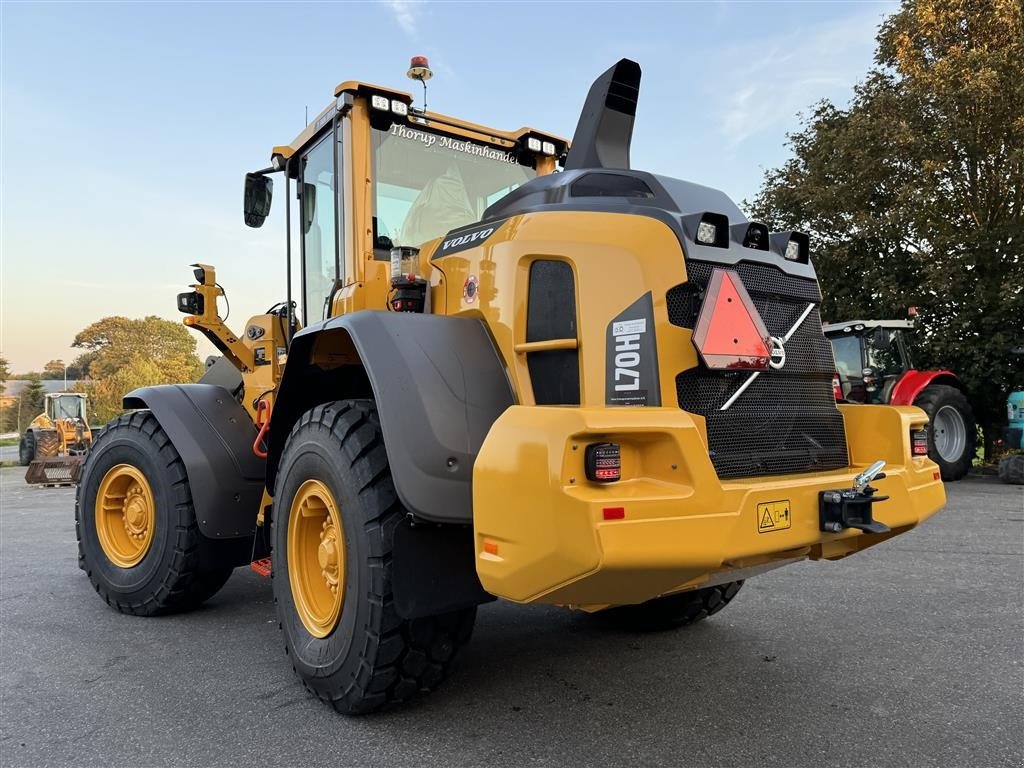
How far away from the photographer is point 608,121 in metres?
3.38

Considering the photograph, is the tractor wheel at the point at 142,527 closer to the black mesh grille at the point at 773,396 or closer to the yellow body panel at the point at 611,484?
the yellow body panel at the point at 611,484

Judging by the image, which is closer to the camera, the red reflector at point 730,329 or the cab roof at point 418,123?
the red reflector at point 730,329

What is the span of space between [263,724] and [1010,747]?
2735 millimetres

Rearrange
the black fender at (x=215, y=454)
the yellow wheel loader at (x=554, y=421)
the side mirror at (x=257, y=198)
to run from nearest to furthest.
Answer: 1. the yellow wheel loader at (x=554, y=421)
2. the black fender at (x=215, y=454)
3. the side mirror at (x=257, y=198)

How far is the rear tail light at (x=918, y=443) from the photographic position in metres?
3.17

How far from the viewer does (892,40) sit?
14.2 meters

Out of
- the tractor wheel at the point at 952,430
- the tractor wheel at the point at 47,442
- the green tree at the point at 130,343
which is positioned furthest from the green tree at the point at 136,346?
the tractor wheel at the point at 952,430

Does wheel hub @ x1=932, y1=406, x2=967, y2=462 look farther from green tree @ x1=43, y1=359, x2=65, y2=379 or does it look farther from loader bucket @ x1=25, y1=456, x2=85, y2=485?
green tree @ x1=43, y1=359, x2=65, y2=379

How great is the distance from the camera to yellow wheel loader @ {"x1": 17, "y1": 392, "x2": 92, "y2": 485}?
1541 cm

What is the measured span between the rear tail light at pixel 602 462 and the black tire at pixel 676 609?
73.3 inches

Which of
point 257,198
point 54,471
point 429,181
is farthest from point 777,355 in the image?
point 54,471

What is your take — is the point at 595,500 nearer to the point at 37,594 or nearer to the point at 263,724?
the point at 263,724

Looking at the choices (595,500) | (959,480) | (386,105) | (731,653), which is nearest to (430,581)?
(595,500)

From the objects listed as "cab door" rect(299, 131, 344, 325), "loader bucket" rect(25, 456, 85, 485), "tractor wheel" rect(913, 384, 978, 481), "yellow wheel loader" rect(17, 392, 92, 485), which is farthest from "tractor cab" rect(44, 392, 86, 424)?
"tractor wheel" rect(913, 384, 978, 481)
